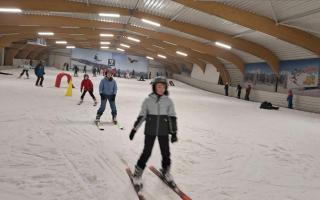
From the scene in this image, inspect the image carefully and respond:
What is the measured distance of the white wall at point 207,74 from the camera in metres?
39.4

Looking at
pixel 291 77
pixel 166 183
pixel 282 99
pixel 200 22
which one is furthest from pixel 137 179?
pixel 291 77

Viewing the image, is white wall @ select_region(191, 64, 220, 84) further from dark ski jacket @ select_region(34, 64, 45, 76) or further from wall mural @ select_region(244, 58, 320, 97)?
dark ski jacket @ select_region(34, 64, 45, 76)

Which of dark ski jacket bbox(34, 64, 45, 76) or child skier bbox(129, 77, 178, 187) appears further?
dark ski jacket bbox(34, 64, 45, 76)

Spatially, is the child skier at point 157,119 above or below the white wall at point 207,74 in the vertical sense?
below

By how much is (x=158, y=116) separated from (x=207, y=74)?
127 feet

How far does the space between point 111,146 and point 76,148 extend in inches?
31.0

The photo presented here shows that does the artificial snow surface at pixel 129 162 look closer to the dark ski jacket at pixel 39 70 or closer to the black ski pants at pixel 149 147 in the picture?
the black ski pants at pixel 149 147

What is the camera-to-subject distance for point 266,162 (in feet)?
20.6

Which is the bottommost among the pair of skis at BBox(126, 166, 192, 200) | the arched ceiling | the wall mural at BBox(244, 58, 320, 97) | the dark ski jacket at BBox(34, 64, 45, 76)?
the pair of skis at BBox(126, 166, 192, 200)

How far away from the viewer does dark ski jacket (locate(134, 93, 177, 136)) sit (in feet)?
14.3

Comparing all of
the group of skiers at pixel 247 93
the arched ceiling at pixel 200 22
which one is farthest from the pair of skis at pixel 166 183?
the group of skiers at pixel 247 93

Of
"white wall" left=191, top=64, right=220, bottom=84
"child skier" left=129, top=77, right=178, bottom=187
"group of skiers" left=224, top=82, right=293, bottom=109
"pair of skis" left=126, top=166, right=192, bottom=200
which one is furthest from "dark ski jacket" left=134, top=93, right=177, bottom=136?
"white wall" left=191, top=64, right=220, bottom=84

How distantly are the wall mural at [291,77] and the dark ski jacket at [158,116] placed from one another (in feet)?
62.7

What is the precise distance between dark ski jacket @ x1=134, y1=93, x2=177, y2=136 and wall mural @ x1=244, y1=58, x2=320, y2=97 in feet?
62.7
